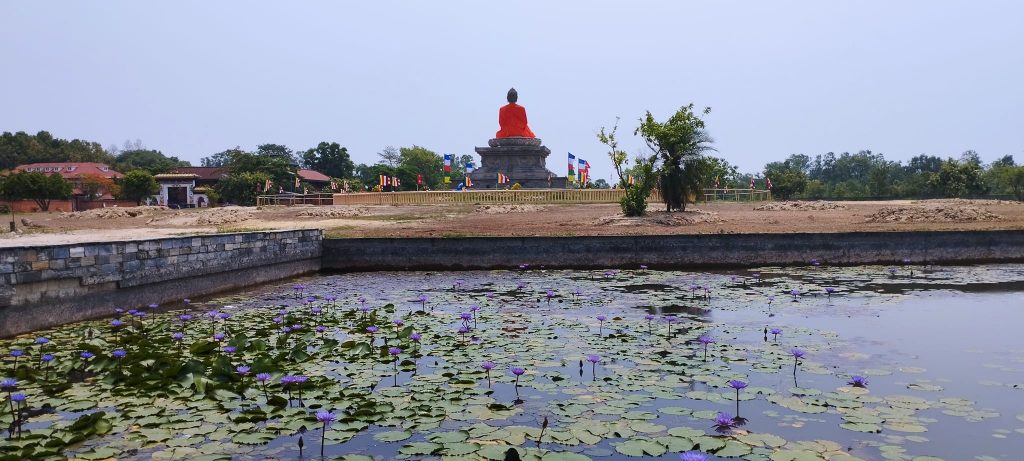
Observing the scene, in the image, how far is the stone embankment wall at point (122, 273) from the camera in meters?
9.72

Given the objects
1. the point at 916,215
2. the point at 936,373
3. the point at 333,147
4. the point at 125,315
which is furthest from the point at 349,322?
the point at 333,147

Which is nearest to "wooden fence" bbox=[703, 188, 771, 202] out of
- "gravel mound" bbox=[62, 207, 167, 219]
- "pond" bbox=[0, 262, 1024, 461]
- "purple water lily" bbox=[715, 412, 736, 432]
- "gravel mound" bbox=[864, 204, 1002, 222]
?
"gravel mound" bbox=[864, 204, 1002, 222]

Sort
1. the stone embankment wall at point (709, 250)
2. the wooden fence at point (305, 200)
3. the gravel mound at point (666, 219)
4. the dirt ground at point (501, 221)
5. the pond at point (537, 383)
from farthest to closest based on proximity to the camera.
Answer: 1. the wooden fence at point (305, 200)
2. the gravel mound at point (666, 219)
3. the dirt ground at point (501, 221)
4. the stone embankment wall at point (709, 250)
5. the pond at point (537, 383)

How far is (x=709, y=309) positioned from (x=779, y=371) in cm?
415

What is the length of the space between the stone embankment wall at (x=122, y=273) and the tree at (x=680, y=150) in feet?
47.1

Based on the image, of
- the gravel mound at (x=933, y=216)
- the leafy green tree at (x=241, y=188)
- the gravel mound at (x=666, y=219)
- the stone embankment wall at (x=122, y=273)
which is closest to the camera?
the stone embankment wall at (x=122, y=273)

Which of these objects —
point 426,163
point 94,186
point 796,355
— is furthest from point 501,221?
point 426,163

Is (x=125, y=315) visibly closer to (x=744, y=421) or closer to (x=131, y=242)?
(x=131, y=242)

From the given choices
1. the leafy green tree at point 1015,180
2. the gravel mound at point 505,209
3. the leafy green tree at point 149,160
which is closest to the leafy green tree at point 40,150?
the leafy green tree at point 149,160

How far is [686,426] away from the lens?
5332 millimetres

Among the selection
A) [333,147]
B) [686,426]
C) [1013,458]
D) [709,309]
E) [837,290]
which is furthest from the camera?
[333,147]

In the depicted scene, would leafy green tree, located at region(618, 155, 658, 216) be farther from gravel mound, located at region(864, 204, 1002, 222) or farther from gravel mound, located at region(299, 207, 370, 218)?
gravel mound, located at region(299, 207, 370, 218)

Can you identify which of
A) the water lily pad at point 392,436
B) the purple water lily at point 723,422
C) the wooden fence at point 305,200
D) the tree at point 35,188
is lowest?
the water lily pad at point 392,436

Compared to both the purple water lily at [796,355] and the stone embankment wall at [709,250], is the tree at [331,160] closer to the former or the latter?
the stone embankment wall at [709,250]
